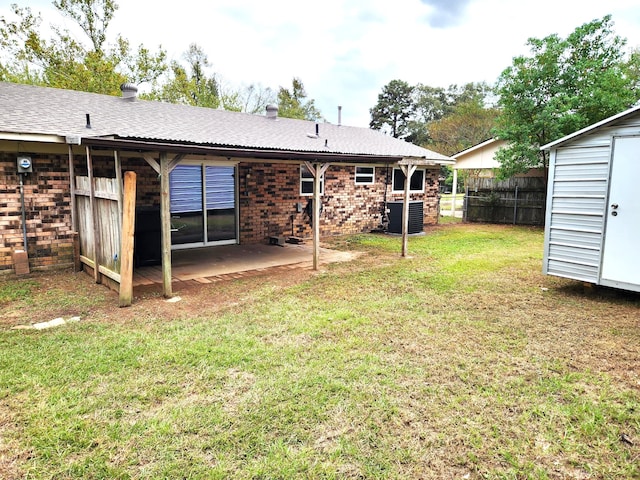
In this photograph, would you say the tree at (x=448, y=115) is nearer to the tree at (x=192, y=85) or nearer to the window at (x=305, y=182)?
the tree at (x=192, y=85)

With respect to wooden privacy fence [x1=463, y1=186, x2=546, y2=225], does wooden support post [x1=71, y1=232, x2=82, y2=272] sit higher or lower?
lower

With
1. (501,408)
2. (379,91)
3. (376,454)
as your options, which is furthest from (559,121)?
(379,91)

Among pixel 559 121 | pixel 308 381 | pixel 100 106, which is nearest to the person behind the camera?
pixel 308 381

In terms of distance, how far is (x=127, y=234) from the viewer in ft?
17.4

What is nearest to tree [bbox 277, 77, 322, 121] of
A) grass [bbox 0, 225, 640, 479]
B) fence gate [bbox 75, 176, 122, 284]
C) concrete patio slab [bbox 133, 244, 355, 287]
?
concrete patio slab [bbox 133, 244, 355, 287]

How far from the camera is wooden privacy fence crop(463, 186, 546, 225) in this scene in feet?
50.5

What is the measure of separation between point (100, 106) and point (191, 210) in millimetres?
3248

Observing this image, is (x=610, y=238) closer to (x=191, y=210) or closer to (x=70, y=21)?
(x=191, y=210)

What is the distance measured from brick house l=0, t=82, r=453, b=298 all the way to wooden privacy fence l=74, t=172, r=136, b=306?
247 millimetres

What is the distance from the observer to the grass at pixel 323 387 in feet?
8.14

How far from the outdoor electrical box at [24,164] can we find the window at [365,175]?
8696 millimetres

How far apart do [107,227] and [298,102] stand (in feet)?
125

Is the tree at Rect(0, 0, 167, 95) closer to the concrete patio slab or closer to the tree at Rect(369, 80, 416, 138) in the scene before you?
the concrete patio slab

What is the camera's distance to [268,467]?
2387mm
